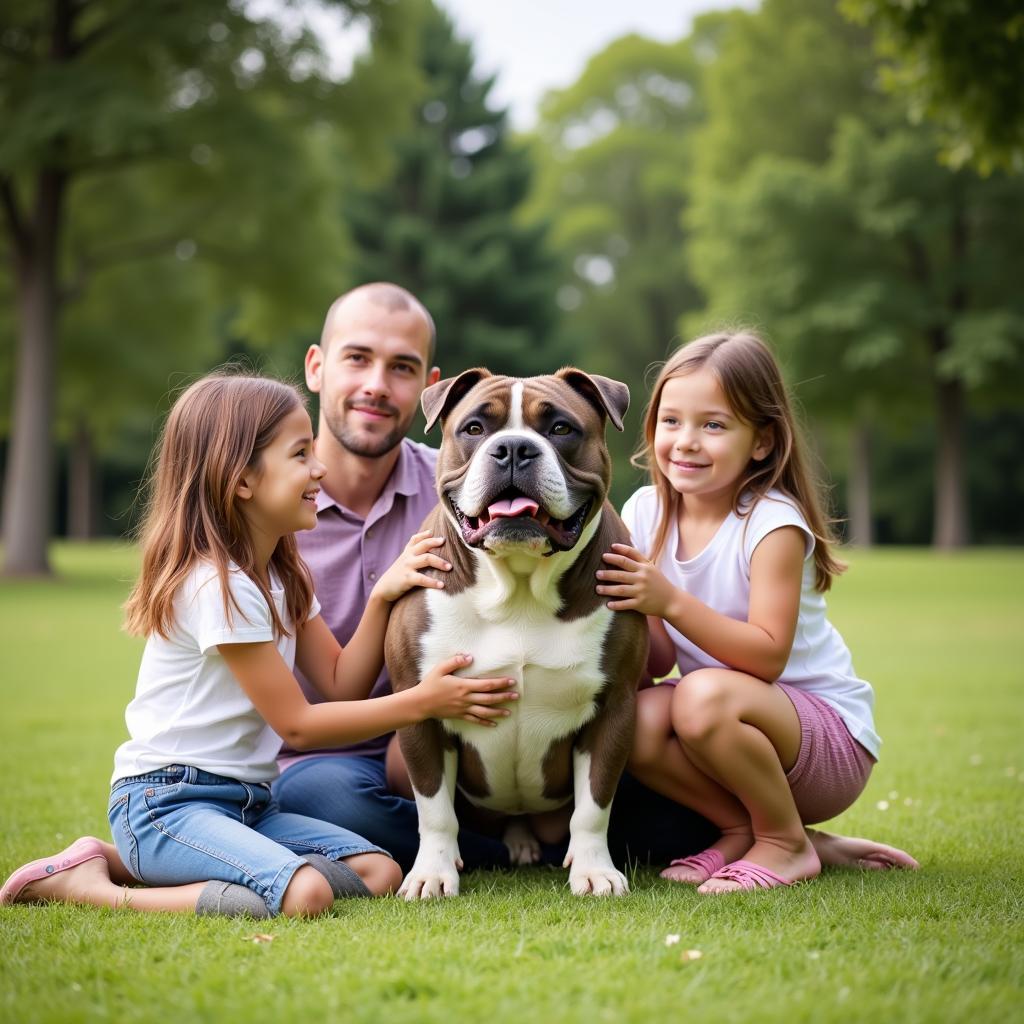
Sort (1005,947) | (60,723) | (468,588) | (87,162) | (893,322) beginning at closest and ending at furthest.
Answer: (1005,947), (468,588), (60,723), (87,162), (893,322)

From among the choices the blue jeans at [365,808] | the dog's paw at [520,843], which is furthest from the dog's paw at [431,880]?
the dog's paw at [520,843]

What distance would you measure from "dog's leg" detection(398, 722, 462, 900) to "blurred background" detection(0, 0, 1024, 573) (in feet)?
6.70

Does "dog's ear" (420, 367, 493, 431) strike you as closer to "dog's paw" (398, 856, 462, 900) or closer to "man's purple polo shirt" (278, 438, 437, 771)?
"man's purple polo shirt" (278, 438, 437, 771)

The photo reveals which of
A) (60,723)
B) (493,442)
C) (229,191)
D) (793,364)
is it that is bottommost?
(60,723)

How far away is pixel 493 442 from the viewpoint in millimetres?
3539

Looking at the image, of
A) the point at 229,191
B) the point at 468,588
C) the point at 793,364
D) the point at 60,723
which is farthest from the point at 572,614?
the point at 793,364

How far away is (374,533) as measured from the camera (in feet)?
15.5

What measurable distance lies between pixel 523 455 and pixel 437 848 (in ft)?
4.31

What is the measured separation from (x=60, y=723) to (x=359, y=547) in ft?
13.0

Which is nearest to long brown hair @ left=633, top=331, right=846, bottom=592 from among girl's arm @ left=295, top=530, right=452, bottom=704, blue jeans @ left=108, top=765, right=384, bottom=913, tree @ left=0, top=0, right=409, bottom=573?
girl's arm @ left=295, top=530, right=452, bottom=704

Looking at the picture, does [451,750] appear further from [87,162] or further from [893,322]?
[893,322]

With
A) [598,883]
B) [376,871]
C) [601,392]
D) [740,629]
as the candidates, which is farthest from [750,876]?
[601,392]

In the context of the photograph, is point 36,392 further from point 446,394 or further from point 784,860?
point 784,860

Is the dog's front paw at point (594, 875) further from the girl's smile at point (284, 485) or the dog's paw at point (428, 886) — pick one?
the girl's smile at point (284, 485)
